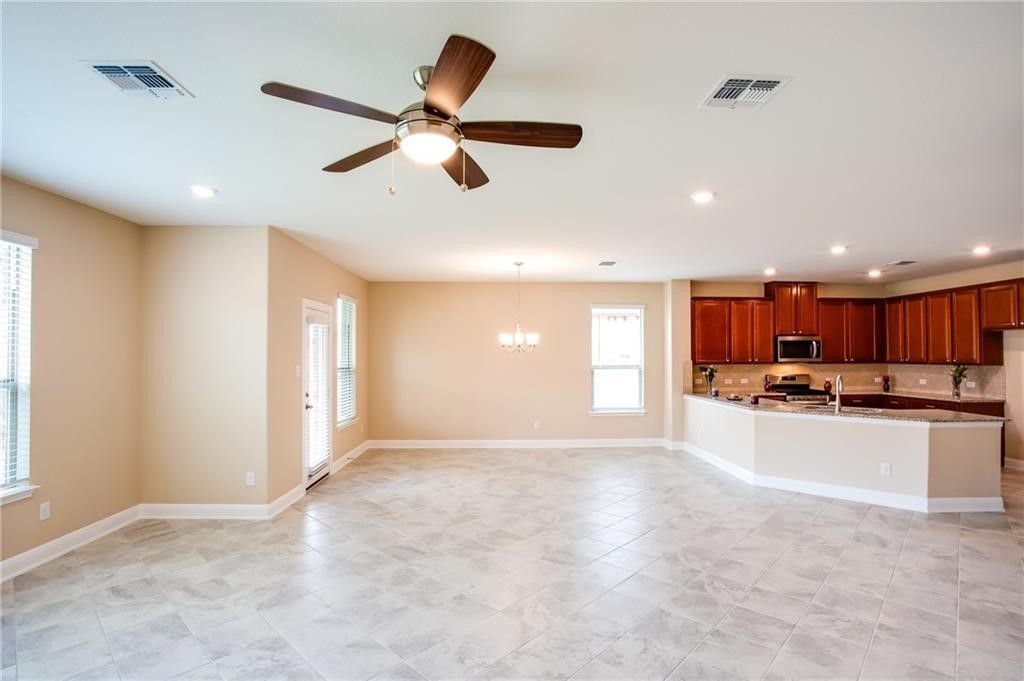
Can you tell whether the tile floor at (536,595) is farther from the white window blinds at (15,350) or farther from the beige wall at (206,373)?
the white window blinds at (15,350)

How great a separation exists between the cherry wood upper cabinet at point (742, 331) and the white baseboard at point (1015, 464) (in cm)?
329

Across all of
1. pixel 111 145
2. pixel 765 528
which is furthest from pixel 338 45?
pixel 765 528

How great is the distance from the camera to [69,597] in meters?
2.93

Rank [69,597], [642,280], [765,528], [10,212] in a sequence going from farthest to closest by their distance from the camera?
[642,280] < [765,528] < [10,212] < [69,597]

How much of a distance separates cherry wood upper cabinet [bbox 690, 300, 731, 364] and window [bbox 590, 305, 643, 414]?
87 cm

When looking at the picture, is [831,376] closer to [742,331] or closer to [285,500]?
[742,331]

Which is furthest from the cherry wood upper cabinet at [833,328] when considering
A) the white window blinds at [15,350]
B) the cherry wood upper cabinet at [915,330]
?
the white window blinds at [15,350]

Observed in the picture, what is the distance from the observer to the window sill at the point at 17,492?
3.11m

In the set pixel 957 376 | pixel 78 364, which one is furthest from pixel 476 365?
pixel 957 376

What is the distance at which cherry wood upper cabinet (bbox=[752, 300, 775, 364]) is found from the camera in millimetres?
7406

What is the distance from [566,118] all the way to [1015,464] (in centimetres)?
778

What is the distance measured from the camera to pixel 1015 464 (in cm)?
602

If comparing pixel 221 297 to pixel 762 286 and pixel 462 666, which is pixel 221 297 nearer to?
pixel 462 666

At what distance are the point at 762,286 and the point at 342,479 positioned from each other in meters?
7.05
